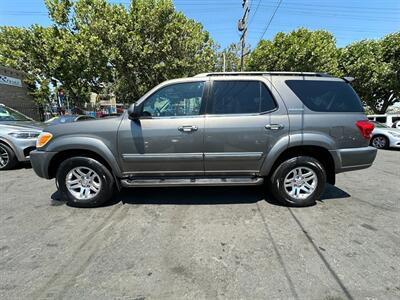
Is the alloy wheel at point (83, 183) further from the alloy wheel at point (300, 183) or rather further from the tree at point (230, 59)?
the tree at point (230, 59)

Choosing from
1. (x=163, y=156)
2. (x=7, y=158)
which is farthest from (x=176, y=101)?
(x=7, y=158)

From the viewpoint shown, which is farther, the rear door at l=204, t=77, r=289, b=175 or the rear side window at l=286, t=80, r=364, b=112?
the rear side window at l=286, t=80, r=364, b=112

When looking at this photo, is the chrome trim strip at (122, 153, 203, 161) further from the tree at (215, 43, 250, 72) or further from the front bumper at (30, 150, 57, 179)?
the tree at (215, 43, 250, 72)

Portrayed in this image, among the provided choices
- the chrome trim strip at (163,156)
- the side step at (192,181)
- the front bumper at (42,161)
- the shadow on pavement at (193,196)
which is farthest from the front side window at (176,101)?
the front bumper at (42,161)

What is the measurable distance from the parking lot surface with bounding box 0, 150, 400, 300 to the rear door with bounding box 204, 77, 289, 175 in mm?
767

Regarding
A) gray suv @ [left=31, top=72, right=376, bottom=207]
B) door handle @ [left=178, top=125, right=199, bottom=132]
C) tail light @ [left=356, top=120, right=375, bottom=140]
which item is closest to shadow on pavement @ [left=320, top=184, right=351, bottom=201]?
gray suv @ [left=31, top=72, right=376, bottom=207]

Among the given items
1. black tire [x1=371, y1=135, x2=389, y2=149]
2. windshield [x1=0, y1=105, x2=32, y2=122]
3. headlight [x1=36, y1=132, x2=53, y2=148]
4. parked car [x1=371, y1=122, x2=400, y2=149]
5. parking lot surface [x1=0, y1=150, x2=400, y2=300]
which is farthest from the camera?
black tire [x1=371, y1=135, x2=389, y2=149]

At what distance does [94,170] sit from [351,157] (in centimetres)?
398

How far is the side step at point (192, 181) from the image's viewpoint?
368 cm

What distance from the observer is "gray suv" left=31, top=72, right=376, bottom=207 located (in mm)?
3605

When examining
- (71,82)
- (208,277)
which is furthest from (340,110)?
(71,82)

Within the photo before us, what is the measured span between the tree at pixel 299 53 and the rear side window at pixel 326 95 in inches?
726

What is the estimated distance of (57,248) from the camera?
2.83 meters

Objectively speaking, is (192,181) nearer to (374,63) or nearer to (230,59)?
(374,63)
